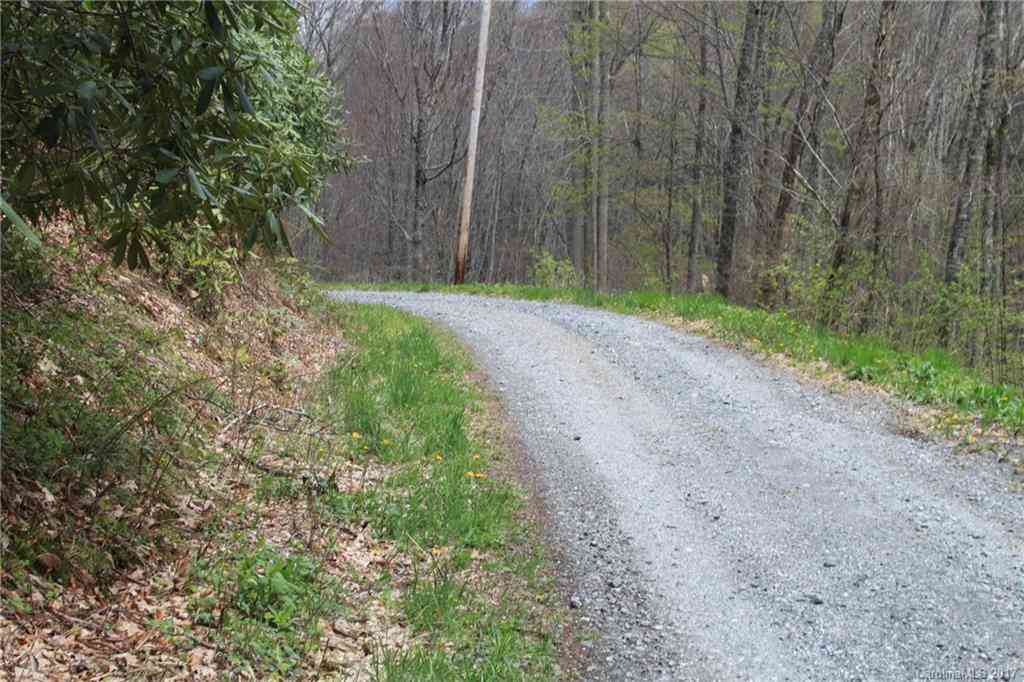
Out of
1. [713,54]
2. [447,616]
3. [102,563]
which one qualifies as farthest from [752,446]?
[713,54]

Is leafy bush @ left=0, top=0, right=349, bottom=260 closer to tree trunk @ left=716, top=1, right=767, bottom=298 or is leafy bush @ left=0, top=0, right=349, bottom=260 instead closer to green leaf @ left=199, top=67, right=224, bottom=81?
green leaf @ left=199, top=67, right=224, bottom=81

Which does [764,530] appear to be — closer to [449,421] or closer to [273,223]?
[449,421]

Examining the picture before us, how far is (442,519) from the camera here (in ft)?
17.0

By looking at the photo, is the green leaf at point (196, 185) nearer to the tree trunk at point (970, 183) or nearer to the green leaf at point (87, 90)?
the green leaf at point (87, 90)

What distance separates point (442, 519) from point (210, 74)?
3028 mm

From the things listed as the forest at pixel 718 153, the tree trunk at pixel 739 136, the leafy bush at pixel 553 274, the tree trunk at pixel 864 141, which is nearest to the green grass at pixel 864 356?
the forest at pixel 718 153

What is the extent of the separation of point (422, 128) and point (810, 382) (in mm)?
15740

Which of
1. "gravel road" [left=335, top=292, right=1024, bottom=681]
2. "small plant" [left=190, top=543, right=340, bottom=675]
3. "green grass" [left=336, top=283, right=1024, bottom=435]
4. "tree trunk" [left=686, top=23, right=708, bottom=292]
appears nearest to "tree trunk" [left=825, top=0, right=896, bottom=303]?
"green grass" [left=336, top=283, right=1024, bottom=435]

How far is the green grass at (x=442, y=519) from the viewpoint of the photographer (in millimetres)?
3937

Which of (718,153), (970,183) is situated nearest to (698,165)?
(718,153)

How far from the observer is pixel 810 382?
9.08m

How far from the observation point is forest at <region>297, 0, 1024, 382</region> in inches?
458

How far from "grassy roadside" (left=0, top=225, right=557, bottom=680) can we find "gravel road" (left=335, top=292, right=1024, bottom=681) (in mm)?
545

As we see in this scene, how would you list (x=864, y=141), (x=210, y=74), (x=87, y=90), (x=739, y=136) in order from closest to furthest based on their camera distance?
(x=87, y=90)
(x=210, y=74)
(x=864, y=141)
(x=739, y=136)
